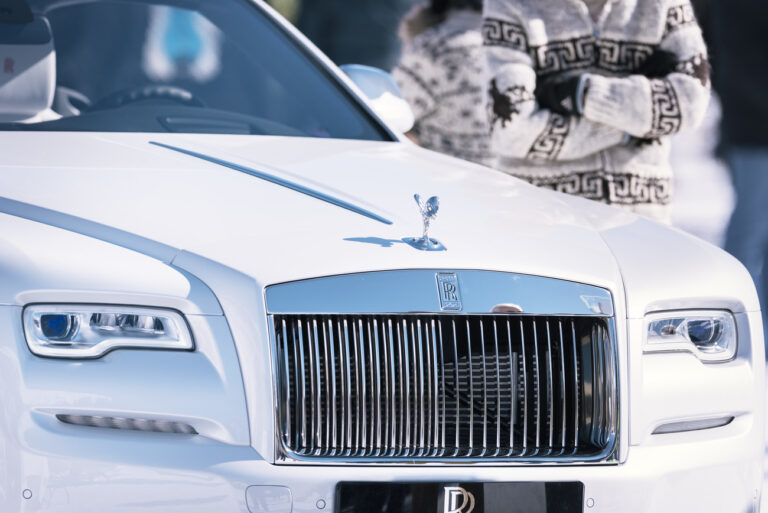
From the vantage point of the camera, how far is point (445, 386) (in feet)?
7.97

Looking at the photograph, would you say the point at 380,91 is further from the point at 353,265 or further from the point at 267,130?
the point at 353,265

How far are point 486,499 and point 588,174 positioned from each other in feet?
6.82

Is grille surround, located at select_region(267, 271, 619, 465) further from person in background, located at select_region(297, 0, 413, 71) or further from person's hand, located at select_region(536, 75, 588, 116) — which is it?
person in background, located at select_region(297, 0, 413, 71)

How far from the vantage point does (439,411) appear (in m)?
2.42

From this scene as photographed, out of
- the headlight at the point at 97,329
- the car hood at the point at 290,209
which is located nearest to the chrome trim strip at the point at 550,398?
the car hood at the point at 290,209

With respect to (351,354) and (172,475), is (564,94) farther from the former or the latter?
Answer: (172,475)

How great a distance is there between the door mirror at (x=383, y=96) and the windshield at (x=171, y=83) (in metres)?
0.07

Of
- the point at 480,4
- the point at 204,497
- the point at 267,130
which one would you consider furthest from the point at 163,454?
the point at 480,4

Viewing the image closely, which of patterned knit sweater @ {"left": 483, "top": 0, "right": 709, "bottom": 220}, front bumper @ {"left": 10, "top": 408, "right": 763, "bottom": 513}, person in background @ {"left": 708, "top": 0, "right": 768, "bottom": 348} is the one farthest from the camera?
person in background @ {"left": 708, "top": 0, "right": 768, "bottom": 348}

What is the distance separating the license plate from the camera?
7.63 feet

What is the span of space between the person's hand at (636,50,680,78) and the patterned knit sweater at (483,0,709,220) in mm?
17

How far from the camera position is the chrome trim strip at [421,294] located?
2.35 metres

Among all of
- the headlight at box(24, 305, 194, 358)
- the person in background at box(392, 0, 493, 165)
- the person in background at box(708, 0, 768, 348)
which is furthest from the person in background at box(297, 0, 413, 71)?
the headlight at box(24, 305, 194, 358)

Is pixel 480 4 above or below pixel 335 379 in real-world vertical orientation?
above
